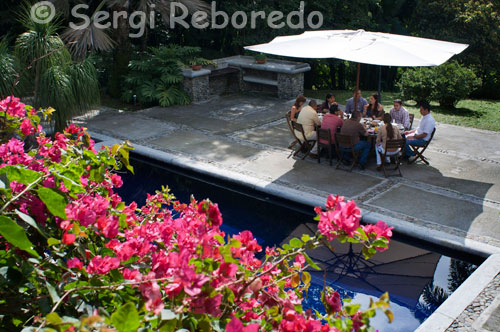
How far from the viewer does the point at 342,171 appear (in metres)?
9.46

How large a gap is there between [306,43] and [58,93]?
5074 mm

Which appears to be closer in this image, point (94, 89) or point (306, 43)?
point (306, 43)

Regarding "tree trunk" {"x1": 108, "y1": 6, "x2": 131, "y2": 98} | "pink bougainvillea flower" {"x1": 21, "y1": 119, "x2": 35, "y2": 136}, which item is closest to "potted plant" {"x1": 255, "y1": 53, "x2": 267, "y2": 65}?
"tree trunk" {"x1": 108, "y1": 6, "x2": 131, "y2": 98}

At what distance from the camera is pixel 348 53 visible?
8.98 meters

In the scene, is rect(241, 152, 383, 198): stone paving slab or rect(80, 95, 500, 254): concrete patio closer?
rect(80, 95, 500, 254): concrete patio

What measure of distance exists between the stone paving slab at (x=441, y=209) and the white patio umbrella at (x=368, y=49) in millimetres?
2154

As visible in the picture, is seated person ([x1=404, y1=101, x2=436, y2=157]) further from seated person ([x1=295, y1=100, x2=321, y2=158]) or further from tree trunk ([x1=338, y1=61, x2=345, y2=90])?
tree trunk ([x1=338, y1=61, x2=345, y2=90])

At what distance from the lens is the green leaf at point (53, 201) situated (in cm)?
179

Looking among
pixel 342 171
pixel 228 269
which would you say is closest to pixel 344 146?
pixel 342 171

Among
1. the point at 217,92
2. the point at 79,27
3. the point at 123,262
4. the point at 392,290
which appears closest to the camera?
the point at 123,262

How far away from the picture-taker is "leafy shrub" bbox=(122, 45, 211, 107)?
14.6m

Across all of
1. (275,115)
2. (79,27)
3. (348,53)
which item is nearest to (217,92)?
(275,115)

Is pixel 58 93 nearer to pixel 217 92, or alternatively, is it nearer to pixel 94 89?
pixel 94 89

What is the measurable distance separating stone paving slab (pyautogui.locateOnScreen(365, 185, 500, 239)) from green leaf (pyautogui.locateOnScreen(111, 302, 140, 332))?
21.2 ft
